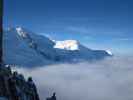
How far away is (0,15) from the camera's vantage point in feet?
272

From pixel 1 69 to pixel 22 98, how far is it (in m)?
8.87

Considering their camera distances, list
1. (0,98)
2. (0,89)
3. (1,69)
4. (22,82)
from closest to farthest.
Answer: (0,98), (0,89), (1,69), (22,82)

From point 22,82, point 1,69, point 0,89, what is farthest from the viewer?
point 22,82

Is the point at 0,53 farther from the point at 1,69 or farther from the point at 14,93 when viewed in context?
the point at 14,93

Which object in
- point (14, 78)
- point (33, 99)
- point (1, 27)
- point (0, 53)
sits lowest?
point (33, 99)

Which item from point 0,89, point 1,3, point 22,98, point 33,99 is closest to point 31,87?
point 33,99

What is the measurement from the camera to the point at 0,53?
85.1m

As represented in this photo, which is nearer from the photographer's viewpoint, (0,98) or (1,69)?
(0,98)

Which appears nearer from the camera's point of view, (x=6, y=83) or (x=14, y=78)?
(x=6, y=83)

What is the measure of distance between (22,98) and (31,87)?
451 inches

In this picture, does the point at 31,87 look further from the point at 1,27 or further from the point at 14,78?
the point at 1,27

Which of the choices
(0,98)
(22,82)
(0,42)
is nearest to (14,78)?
(22,82)

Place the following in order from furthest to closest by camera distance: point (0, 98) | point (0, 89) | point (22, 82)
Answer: point (22, 82) → point (0, 89) → point (0, 98)

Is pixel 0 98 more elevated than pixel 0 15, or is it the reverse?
pixel 0 15
